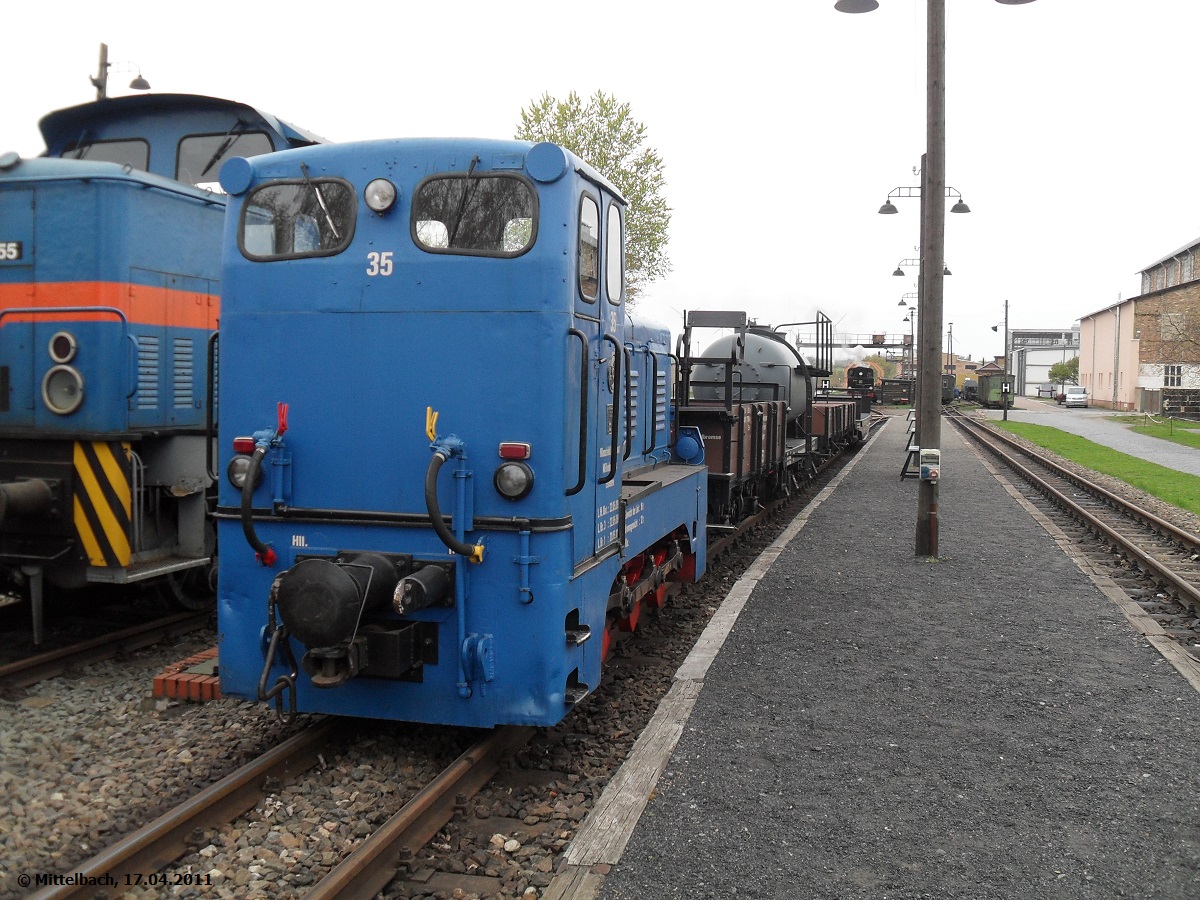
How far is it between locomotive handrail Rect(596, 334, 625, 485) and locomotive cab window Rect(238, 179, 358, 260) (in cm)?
146

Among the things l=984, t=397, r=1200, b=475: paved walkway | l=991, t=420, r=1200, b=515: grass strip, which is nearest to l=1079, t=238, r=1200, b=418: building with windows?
l=984, t=397, r=1200, b=475: paved walkway

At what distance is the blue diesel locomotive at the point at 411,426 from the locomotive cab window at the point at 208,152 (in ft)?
10.1

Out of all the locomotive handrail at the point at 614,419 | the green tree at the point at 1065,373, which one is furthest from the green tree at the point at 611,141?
the green tree at the point at 1065,373

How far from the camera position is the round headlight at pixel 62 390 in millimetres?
6520

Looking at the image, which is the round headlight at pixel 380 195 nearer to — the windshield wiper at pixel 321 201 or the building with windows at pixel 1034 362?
the windshield wiper at pixel 321 201

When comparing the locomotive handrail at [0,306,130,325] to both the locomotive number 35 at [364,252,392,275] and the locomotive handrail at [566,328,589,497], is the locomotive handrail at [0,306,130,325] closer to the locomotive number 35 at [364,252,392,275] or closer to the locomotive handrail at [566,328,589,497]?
the locomotive number 35 at [364,252,392,275]

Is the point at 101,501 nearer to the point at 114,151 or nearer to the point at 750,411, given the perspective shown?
the point at 114,151

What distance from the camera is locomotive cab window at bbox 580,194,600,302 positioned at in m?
4.92

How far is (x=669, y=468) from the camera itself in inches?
324

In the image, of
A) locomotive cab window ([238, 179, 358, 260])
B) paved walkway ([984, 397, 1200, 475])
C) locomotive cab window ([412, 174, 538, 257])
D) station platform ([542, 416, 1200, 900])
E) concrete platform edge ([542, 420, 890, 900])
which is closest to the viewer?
concrete platform edge ([542, 420, 890, 900])

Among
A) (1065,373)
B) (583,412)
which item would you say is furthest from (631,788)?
(1065,373)

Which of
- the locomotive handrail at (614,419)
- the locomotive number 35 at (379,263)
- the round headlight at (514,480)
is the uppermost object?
the locomotive number 35 at (379,263)

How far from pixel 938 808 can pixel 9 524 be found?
19.6ft

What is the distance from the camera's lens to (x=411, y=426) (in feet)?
15.3
